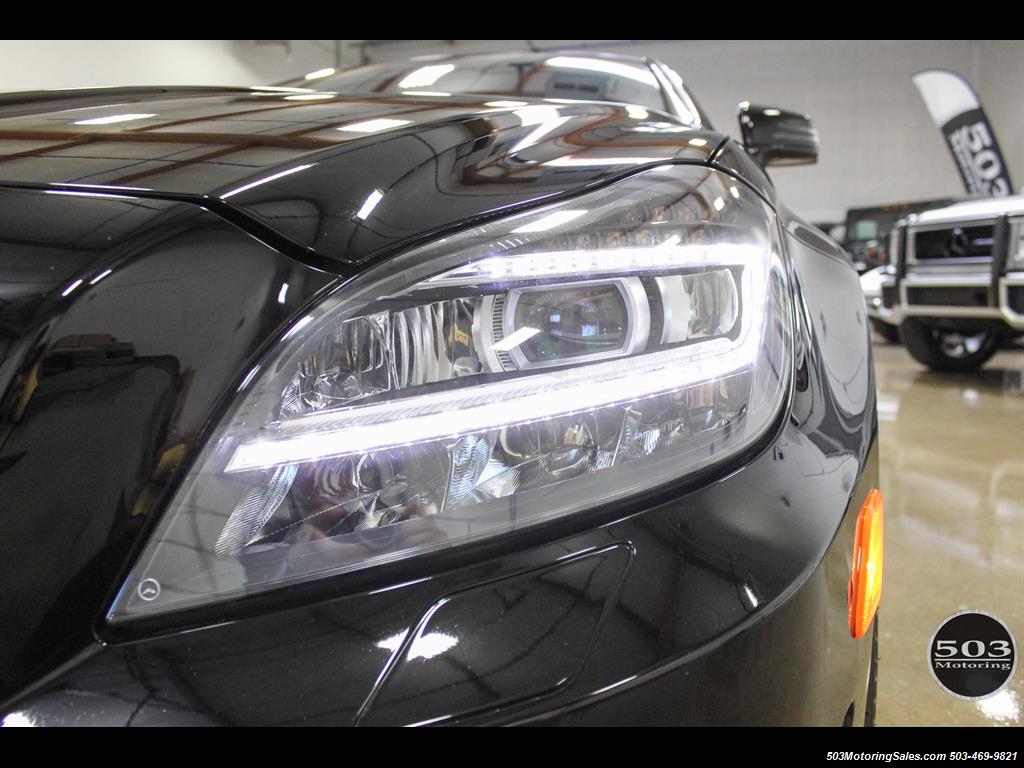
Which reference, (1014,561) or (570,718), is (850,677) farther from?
(1014,561)

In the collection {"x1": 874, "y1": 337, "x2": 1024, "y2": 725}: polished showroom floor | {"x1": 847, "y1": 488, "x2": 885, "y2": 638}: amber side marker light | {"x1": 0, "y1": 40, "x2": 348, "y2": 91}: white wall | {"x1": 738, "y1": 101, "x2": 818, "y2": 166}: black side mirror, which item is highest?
{"x1": 0, "y1": 40, "x2": 348, "y2": 91}: white wall

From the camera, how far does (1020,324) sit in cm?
398

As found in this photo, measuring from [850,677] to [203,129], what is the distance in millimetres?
678

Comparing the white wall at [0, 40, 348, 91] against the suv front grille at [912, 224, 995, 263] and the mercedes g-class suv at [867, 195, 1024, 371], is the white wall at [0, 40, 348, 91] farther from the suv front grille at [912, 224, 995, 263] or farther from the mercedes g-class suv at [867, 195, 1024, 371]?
the suv front grille at [912, 224, 995, 263]

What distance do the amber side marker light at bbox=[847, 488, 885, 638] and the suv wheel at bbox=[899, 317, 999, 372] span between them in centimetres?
482

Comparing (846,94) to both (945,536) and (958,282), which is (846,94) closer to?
(958,282)

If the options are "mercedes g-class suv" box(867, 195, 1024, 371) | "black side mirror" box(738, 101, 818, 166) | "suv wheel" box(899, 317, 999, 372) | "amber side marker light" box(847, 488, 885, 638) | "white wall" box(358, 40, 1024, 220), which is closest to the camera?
"amber side marker light" box(847, 488, 885, 638)

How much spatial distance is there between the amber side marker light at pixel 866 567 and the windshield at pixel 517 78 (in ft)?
3.65

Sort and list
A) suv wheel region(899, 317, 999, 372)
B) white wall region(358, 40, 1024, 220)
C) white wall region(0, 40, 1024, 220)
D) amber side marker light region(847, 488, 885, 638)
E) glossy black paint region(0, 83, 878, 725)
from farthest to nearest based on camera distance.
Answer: white wall region(358, 40, 1024, 220) → white wall region(0, 40, 1024, 220) → suv wheel region(899, 317, 999, 372) → amber side marker light region(847, 488, 885, 638) → glossy black paint region(0, 83, 878, 725)

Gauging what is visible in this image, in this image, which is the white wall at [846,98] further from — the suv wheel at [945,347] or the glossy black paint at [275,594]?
the glossy black paint at [275,594]

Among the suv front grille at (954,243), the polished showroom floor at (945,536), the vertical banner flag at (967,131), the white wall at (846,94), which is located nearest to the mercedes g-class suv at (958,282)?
the suv front grille at (954,243)

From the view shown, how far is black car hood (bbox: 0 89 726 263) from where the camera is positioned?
0.49 m

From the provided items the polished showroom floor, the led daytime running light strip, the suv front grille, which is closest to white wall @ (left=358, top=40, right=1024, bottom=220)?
the suv front grille

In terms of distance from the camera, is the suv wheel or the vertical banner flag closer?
the suv wheel
